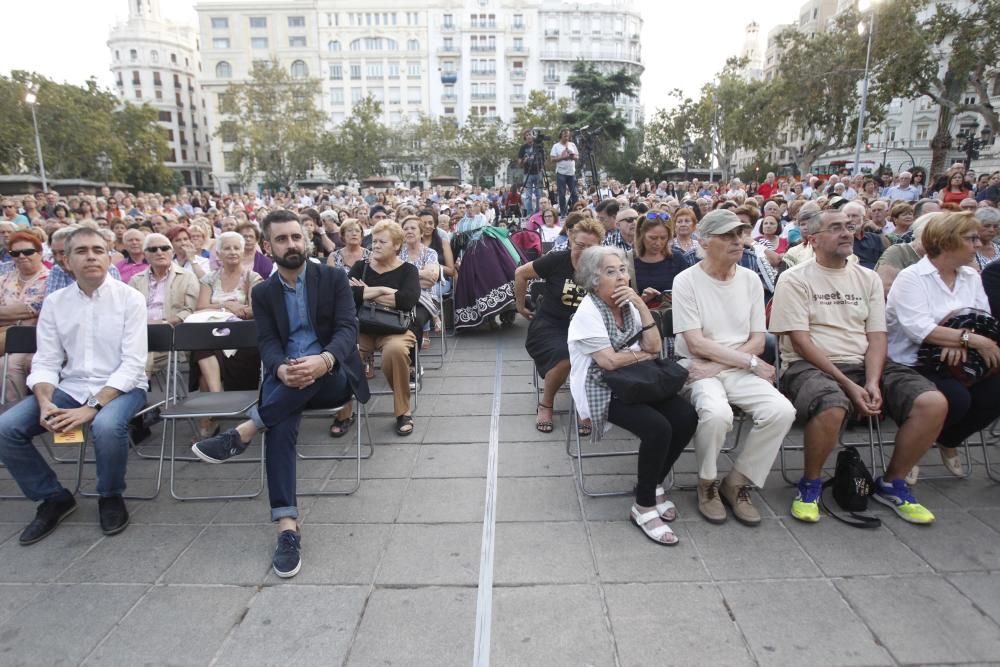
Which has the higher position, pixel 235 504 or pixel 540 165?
pixel 540 165

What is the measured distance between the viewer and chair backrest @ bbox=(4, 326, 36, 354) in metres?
3.75

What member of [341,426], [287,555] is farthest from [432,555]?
[341,426]

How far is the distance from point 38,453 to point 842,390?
441 cm

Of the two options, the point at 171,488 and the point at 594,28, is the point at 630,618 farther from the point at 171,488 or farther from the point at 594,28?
the point at 594,28

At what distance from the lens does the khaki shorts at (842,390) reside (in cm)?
311

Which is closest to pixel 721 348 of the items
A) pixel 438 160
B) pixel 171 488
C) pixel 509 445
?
pixel 509 445

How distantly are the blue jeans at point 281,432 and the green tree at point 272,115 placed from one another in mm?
A: 43731

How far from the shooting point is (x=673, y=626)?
91.1 inches

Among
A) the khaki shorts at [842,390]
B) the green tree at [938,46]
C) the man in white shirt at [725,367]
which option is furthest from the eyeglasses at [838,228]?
the green tree at [938,46]

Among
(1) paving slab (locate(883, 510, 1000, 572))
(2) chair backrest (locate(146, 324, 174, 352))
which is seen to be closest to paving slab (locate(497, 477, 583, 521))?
(1) paving slab (locate(883, 510, 1000, 572))

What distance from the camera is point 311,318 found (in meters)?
3.45

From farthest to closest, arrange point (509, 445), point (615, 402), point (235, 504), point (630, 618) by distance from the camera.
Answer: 1. point (509, 445)
2. point (235, 504)
3. point (615, 402)
4. point (630, 618)

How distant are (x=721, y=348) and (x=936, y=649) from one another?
1601 mm

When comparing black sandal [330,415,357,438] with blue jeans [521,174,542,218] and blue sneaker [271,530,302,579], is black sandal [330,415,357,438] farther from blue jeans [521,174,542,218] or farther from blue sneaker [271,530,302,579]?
blue jeans [521,174,542,218]
